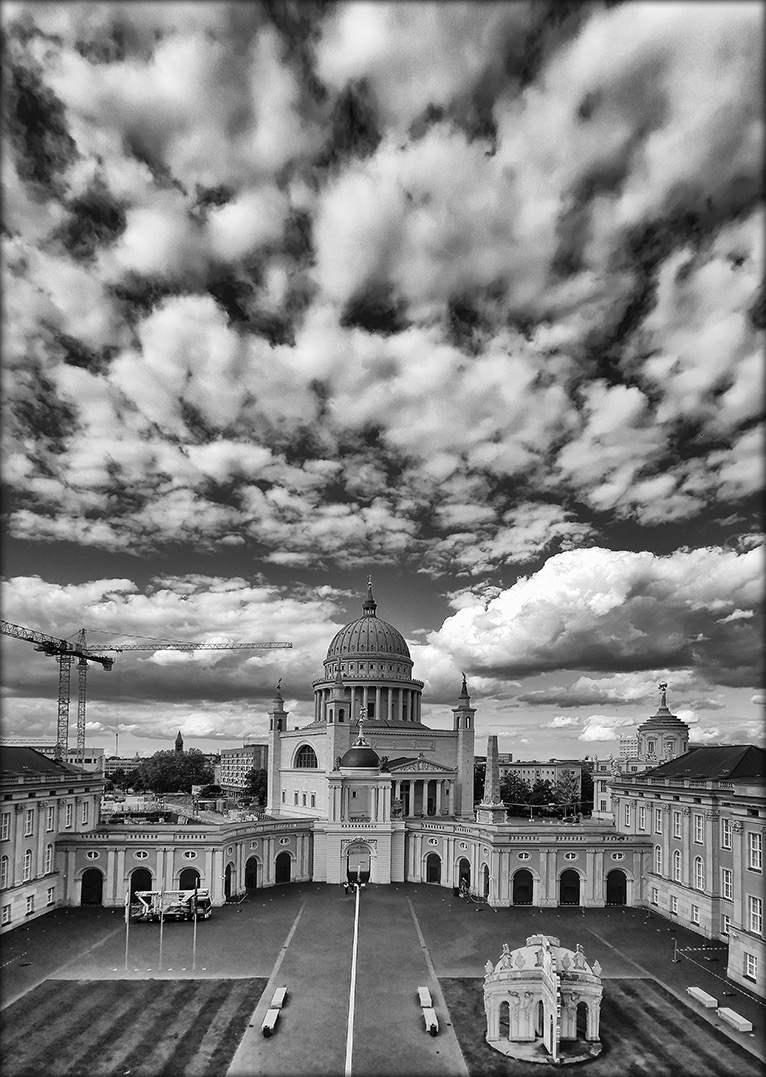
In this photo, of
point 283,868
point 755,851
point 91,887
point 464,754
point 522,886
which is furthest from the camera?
point 464,754

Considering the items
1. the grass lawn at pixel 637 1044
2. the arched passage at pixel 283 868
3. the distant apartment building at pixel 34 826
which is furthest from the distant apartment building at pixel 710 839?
the distant apartment building at pixel 34 826

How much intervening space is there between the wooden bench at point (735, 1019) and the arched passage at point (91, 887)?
160 feet

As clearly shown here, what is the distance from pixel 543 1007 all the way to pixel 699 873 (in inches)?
993

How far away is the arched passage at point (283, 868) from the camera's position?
7131 centimetres

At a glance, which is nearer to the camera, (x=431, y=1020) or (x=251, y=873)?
(x=431, y=1020)

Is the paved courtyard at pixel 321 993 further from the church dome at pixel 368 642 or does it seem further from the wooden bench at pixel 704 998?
the church dome at pixel 368 642

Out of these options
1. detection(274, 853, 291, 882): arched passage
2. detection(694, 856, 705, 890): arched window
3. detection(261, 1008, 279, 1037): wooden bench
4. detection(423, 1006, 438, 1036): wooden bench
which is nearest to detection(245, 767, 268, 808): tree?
detection(274, 853, 291, 882): arched passage

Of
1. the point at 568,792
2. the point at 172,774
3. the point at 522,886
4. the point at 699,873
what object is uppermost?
the point at 699,873

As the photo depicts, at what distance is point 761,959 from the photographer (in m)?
41.6

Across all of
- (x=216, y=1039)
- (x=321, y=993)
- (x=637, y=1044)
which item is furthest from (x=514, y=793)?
(x=216, y=1039)

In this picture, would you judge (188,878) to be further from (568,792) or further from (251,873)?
(568,792)

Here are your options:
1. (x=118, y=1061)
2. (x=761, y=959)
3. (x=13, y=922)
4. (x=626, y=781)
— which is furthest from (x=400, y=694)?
(x=118, y=1061)

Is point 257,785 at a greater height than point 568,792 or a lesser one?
greater

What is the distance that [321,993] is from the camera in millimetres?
41125
